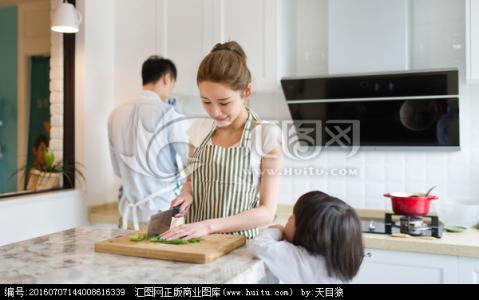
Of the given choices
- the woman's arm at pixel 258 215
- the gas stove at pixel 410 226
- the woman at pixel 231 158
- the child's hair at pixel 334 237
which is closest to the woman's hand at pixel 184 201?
the woman at pixel 231 158

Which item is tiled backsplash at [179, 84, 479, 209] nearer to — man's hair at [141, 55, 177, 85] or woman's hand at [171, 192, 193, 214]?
man's hair at [141, 55, 177, 85]

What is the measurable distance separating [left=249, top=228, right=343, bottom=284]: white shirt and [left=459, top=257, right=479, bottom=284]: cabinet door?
1198 mm

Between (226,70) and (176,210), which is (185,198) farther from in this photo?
(226,70)

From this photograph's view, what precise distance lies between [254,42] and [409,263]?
58.4 inches

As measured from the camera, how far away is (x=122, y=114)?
254cm

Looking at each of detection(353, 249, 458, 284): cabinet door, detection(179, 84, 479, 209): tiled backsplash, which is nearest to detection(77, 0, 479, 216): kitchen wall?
detection(179, 84, 479, 209): tiled backsplash

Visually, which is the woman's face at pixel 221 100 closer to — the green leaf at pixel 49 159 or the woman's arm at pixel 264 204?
the woman's arm at pixel 264 204

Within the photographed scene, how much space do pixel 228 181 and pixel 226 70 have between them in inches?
14.2

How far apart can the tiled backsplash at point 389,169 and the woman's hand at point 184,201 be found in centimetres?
147

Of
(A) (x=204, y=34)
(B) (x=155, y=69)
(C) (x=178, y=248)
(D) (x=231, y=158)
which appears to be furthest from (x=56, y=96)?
(C) (x=178, y=248)

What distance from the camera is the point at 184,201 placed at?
4.97ft

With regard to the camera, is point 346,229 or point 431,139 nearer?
point 346,229
